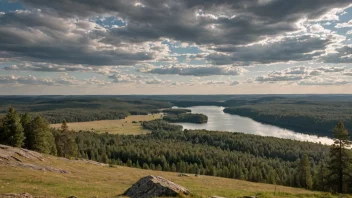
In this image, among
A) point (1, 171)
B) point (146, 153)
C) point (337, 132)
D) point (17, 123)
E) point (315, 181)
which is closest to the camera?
point (1, 171)

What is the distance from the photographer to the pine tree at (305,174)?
81812 millimetres

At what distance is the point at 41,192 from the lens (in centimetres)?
2614

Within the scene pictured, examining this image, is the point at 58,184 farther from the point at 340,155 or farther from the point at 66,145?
the point at 66,145

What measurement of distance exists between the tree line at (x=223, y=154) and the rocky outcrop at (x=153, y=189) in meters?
42.7

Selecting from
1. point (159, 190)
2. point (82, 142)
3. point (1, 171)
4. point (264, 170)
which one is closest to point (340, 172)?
point (159, 190)

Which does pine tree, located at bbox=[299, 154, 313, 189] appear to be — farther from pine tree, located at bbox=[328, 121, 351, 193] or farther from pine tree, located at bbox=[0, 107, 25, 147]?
pine tree, located at bbox=[0, 107, 25, 147]

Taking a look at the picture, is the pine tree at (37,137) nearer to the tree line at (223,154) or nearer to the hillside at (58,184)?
the tree line at (223,154)

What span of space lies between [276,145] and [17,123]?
139 m

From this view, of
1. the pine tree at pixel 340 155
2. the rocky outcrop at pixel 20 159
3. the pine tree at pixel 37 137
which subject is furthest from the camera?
the pine tree at pixel 37 137

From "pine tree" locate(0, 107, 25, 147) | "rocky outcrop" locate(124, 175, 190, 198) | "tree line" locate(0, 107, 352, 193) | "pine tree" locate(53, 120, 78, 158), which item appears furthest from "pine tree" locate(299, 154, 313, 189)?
"pine tree" locate(0, 107, 25, 147)

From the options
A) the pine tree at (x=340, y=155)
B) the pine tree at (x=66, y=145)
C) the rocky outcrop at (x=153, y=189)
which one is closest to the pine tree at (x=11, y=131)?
the pine tree at (x=66, y=145)

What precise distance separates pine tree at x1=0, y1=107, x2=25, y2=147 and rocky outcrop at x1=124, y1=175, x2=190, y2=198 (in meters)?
54.6

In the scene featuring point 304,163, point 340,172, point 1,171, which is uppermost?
point 1,171

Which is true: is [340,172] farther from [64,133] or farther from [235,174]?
[64,133]
